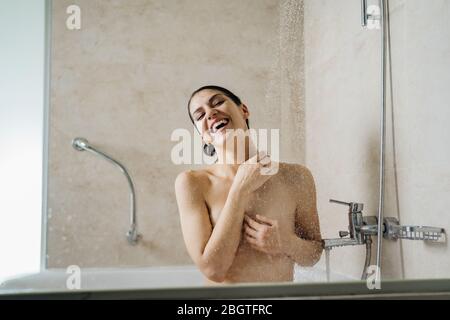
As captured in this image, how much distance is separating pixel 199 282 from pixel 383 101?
60cm

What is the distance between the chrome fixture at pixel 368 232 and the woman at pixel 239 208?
6 centimetres

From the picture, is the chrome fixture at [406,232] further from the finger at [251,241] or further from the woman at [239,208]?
the finger at [251,241]

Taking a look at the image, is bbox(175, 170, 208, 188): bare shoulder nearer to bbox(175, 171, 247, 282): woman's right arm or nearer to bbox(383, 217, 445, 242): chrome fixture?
bbox(175, 171, 247, 282): woman's right arm

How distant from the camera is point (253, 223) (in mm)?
890

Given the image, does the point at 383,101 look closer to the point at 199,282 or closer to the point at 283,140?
the point at 283,140

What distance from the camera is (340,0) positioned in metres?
1.06

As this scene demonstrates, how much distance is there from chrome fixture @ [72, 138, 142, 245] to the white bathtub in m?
0.07

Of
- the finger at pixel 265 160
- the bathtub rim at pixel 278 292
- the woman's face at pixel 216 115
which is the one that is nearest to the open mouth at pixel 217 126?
the woman's face at pixel 216 115

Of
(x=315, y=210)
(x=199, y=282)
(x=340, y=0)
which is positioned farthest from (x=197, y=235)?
(x=340, y=0)

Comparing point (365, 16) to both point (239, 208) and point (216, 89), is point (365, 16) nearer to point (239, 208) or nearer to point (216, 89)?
point (216, 89)

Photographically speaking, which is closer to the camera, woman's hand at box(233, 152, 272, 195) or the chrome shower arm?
woman's hand at box(233, 152, 272, 195)

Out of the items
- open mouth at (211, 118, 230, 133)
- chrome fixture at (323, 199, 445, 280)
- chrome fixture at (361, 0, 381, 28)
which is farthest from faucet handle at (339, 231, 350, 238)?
chrome fixture at (361, 0, 381, 28)

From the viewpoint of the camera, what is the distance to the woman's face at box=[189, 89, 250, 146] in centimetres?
93
